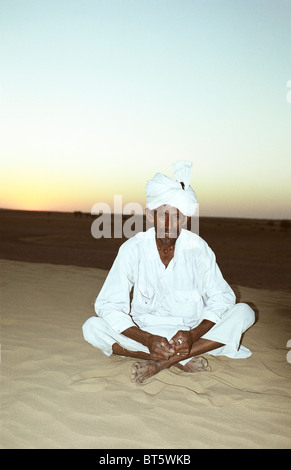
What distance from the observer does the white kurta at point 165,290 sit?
3383 mm

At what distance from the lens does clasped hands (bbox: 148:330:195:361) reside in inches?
123

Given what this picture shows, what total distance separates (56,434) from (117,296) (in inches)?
44.7

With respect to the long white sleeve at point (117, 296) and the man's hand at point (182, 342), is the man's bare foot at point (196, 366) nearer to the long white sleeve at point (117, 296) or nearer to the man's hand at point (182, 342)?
the man's hand at point (182, 342)

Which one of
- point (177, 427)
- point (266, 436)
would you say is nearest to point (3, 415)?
point (177, 427)

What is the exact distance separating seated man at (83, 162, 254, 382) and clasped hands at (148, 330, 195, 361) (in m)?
0.15

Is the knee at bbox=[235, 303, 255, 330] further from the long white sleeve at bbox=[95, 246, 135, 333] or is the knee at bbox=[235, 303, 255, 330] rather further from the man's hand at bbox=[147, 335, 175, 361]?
the long white sleeve at bbox=[95, 246, 135, 333]

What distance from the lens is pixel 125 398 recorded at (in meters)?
2.99

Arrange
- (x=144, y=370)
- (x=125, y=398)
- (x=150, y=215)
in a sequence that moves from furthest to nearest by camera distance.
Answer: (x=150, y=215), (x=144, y=370), (x=125, y=398)

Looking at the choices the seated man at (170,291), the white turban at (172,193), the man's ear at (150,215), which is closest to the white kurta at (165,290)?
the seated man at (170,291)

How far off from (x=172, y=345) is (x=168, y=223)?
3.11ft

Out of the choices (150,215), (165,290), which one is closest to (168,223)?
(150,215)

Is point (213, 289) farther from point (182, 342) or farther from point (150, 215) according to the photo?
point (150, 215)
